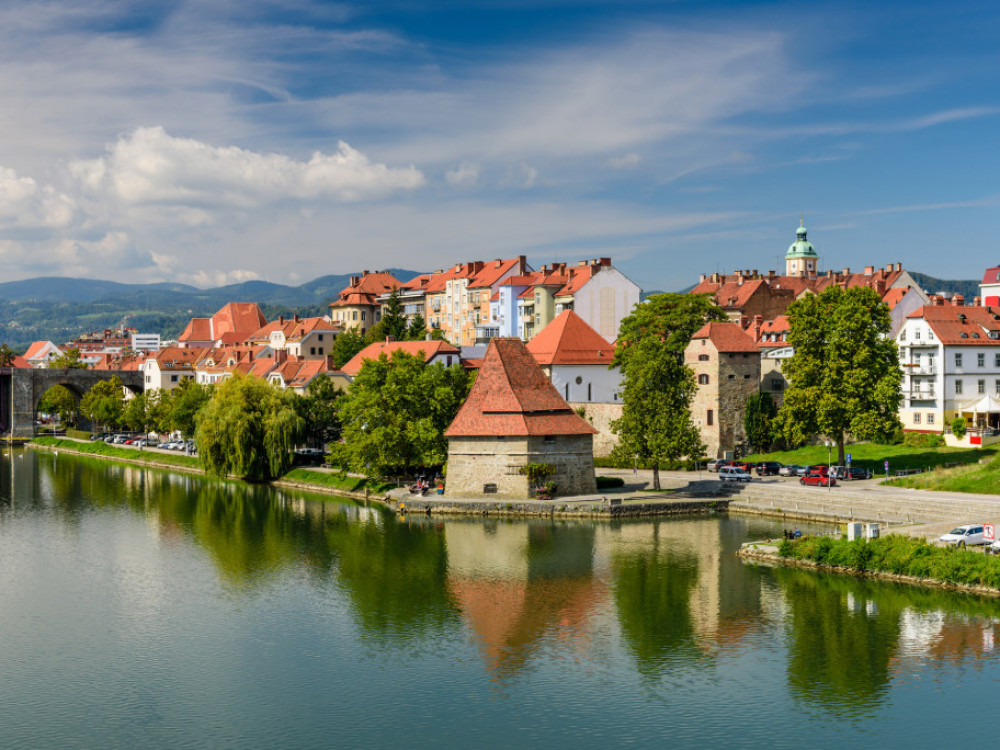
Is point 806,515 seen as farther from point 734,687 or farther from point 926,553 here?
point 734,687

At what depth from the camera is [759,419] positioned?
64.2m

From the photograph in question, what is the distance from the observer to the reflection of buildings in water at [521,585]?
105 feet

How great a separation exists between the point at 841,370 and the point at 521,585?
26.6 metres

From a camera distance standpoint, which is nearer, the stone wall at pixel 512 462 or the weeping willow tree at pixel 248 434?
the stone wall at pixel 512 462

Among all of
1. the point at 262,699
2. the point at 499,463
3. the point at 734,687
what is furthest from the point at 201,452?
the point at 734,687

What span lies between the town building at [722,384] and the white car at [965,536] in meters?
25.0

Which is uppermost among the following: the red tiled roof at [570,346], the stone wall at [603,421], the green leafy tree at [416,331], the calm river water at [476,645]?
the green leafy tree at [416,331]

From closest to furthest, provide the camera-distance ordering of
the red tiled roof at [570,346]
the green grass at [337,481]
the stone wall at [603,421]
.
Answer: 1. the green grass at [337,481]
2. the stone wall at [603,421]
3. the red tiled roof at [570,346]

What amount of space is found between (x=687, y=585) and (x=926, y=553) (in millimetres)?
8535

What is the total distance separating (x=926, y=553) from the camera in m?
37.7

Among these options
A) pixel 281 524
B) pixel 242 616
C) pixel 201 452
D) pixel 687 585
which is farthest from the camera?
pixel 201 452

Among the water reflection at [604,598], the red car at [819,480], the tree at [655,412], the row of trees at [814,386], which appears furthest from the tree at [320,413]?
the red car at [819,480]

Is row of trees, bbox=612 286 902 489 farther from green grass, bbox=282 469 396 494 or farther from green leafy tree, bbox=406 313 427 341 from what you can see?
green leafy tree, bbox=406 313 427 341

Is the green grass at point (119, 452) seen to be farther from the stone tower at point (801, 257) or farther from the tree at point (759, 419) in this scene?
the stone tower at point (801, 257)
